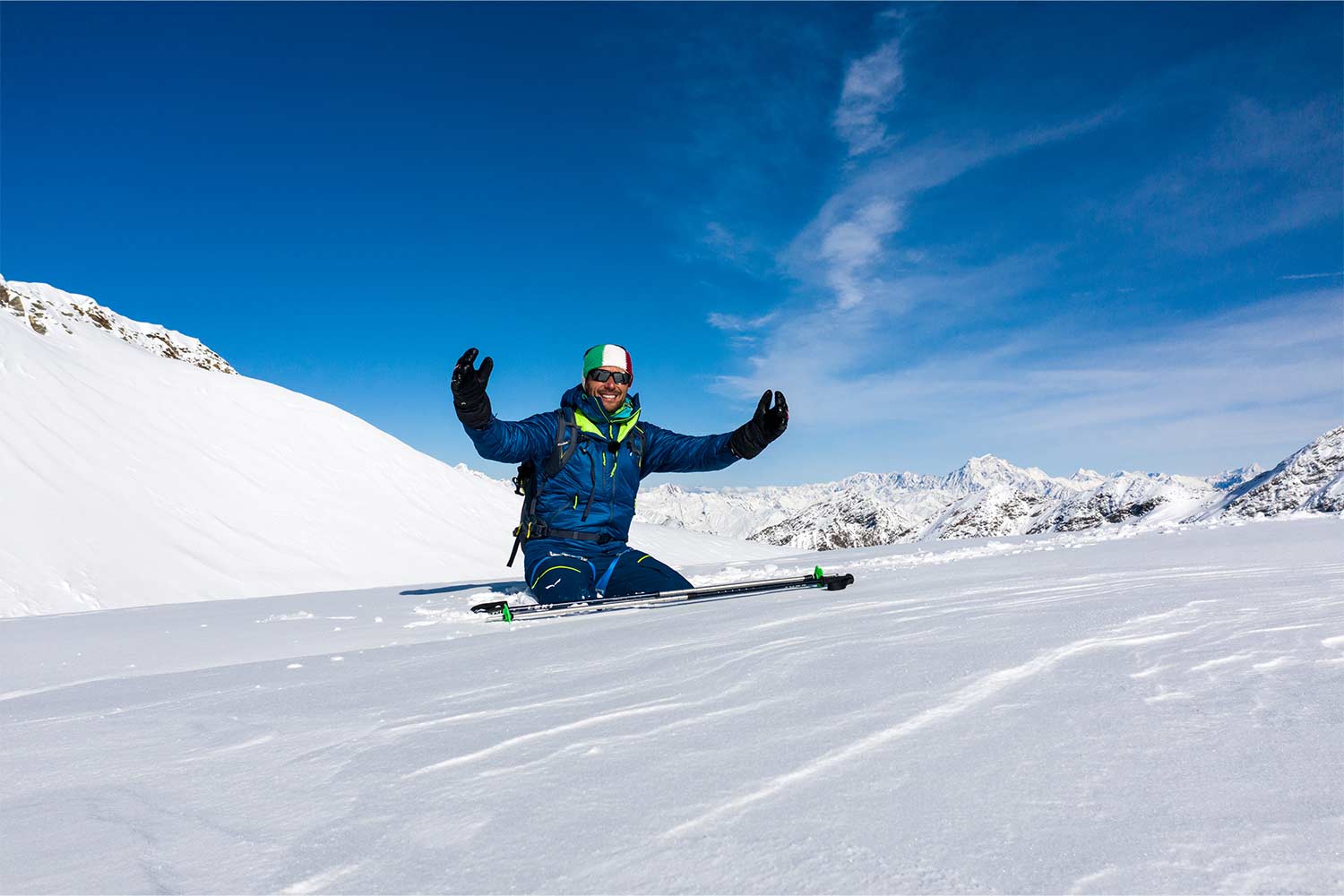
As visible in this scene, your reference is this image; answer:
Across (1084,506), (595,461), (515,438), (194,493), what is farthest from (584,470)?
(1084,506)

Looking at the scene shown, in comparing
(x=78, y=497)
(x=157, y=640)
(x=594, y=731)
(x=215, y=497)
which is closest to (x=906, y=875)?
(x=594, y=731)

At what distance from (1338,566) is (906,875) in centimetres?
432

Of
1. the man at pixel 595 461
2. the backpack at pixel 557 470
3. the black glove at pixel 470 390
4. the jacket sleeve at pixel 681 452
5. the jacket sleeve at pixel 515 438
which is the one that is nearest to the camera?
the black glove at pixel 470 390

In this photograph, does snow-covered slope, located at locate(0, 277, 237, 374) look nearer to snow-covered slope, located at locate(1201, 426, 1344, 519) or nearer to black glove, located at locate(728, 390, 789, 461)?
black glove, located at locate(728, 390, 789, 461)

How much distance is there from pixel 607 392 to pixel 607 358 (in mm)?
303

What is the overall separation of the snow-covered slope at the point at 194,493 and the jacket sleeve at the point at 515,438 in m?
7.12

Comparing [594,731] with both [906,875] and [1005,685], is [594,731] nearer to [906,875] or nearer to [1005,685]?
[906,875]

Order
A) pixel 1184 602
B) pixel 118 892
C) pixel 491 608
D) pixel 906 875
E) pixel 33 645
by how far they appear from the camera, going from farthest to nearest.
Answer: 1. pixel 491 608
2. pixel 33 645
3. pixel 1184 602
4. pixel 118 892
5. pixel 906 875

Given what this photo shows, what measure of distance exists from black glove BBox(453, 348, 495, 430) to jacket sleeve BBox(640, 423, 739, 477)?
1666 millimetres

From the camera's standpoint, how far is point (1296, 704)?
1722 mm

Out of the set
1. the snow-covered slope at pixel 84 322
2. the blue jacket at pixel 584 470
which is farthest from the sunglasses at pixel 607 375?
the snow-covered slope at pixel 84 322

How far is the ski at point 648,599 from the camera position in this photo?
4789 mm

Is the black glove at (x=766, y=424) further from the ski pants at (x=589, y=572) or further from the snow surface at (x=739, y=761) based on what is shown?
the snow surface at (x=739, y=761)

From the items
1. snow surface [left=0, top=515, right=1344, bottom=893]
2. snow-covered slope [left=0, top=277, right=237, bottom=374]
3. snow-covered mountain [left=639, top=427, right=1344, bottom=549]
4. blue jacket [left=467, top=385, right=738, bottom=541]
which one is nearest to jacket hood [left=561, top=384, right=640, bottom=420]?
blue jacket [left=467, top=385, right=738, bottom=541]
